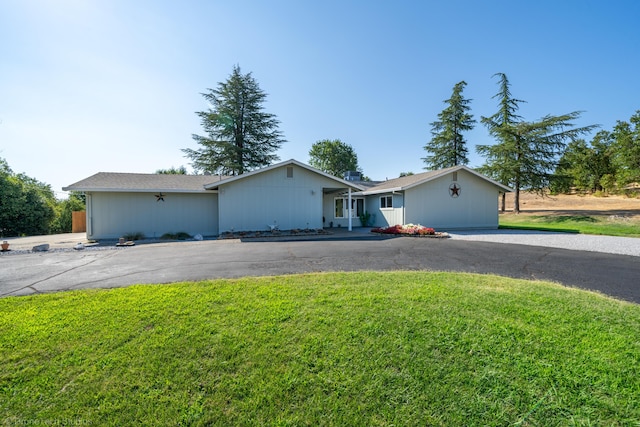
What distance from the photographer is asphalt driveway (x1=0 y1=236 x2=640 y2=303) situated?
17.3 feet

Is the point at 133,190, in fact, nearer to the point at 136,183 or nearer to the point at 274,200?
the point at 136,183

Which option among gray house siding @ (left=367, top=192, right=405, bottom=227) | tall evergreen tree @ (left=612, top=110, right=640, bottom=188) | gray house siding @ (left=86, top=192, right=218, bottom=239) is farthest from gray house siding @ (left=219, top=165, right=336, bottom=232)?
tall evergreen tree @ (left=612, top=110, right=640, bottom=188)

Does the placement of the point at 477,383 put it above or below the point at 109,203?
below

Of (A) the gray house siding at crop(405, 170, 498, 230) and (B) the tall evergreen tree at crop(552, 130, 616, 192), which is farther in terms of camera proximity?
(B) the tall evergreen tree at crop(552, 130, 616, 192)

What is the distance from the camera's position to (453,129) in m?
31.8

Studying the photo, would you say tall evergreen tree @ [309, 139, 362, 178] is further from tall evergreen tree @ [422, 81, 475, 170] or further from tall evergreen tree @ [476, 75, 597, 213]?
tall evergreen tree @ [476, 75, 597, 213]

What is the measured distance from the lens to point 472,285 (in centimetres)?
479

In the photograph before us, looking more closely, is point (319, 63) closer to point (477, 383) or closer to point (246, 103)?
point (477, 383)

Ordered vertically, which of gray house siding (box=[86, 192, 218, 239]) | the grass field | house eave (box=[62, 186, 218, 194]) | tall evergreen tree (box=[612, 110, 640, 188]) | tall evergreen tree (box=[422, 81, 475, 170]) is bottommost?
the grass field

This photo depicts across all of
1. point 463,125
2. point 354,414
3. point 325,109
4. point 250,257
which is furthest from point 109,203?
point 463,125

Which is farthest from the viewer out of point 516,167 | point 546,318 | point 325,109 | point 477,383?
point 516,167

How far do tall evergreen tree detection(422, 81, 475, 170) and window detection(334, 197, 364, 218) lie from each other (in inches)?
673

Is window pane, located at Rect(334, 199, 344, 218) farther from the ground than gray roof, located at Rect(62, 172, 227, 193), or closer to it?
closer to it

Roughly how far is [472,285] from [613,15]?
470 inches
